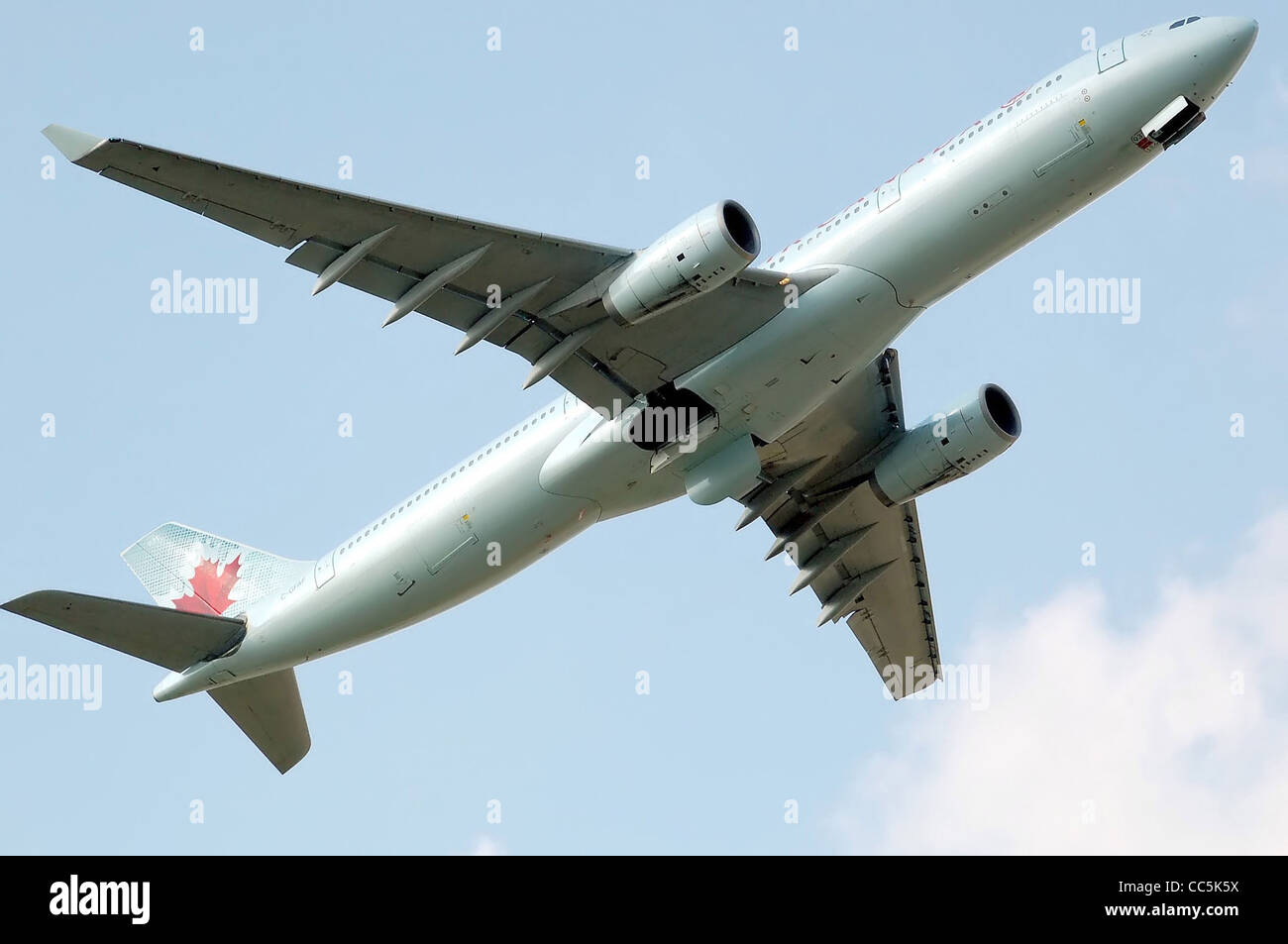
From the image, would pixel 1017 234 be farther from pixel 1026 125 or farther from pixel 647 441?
pixel 647 441

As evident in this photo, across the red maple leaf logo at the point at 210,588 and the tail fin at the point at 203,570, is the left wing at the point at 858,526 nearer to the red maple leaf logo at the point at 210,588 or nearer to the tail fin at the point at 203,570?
the tail fin at the point at 203,570

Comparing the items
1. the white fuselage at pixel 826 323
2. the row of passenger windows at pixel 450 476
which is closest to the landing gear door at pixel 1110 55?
the white fuselage at pixel 826 323

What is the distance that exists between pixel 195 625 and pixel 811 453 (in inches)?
572

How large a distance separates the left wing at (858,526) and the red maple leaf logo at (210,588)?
42.0 ft

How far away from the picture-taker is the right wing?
2788cm

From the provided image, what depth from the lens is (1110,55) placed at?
29.9m

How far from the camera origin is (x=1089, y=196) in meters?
30.5

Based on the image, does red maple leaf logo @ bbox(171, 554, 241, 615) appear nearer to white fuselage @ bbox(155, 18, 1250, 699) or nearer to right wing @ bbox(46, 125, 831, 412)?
white fuselage @ bbox(155, 18, 1250, 699)

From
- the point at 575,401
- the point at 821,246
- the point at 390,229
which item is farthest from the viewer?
the point at 575,401

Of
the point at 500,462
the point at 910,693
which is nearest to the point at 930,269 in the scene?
the point at 500,462

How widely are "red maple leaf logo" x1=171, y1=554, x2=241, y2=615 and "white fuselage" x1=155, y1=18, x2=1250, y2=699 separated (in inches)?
155

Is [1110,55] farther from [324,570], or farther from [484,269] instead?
[324,570]

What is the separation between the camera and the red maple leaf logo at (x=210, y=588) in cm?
3928

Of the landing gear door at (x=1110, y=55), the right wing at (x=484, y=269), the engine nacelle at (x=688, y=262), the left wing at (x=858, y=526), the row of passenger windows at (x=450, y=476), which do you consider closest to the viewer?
the right wing at (x=484, y=269)
